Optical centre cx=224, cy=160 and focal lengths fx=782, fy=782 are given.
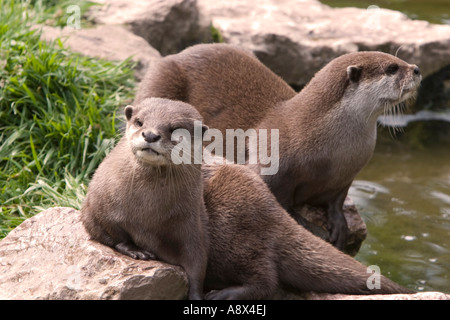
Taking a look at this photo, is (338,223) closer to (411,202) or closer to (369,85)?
(369,85)

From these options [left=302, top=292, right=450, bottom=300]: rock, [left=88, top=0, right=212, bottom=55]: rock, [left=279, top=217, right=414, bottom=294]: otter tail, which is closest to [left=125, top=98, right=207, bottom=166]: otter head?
[left=279, top=217, right=414, bottom=294]: otter tail

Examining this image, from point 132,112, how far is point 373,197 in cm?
262

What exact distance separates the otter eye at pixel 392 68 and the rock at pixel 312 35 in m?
2.30

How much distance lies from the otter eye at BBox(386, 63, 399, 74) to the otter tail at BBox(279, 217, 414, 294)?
1.01 meters

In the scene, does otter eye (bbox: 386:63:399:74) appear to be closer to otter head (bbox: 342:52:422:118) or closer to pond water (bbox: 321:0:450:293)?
otter head (bbox: 342:52:422:118)

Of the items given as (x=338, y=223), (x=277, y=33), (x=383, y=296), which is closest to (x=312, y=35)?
(x=277, y=33)

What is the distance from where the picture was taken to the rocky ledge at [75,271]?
9.23ft

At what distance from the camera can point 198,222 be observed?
2979 mm

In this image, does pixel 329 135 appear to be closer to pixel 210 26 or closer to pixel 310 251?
pixel 310 251

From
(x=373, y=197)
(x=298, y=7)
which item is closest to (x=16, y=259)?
(x=373, y=197)

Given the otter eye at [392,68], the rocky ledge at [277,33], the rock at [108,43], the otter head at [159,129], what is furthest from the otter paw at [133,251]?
the rocky ledge at [277,33]

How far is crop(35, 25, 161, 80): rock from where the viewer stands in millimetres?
5211

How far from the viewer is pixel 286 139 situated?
3.80 metres

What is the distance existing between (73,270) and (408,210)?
2.72 metres
